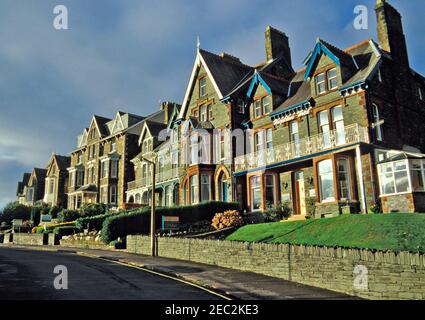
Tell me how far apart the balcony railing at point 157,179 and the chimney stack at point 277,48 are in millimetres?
14140

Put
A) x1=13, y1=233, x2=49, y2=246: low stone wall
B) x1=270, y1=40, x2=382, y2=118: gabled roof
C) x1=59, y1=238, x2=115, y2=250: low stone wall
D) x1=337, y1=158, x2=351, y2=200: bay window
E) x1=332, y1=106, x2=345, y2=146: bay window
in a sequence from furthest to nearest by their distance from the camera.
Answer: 1. x1=13, y1=233, x2=49, y2=246: low stone wall
2. x1=59, y1=238, x2=115, y2=250: low stone wall
3. x1=270, y1=40, x2=382, y2=118: gabled roof
4. x1=332, y1=106, x2=345, y2=146: bay window
5. x1=337, y1=158, x2=351, y2=200: bay window

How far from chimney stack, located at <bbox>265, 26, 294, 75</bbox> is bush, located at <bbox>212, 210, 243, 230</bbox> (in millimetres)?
14919

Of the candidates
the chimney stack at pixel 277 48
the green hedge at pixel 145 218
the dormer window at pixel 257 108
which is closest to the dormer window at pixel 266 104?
the dormer window at pixel 257 108

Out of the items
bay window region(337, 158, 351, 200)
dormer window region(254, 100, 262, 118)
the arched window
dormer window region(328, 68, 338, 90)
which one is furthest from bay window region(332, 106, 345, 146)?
dormer window region(254, 100, 262, 118)

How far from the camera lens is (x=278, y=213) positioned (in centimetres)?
2627

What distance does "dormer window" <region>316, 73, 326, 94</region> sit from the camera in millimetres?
26422

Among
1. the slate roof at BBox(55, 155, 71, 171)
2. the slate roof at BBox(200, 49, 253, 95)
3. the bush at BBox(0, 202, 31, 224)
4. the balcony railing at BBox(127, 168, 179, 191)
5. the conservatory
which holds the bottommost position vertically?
the conservatory

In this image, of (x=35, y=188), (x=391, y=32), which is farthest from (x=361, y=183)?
(x=35, y=188)

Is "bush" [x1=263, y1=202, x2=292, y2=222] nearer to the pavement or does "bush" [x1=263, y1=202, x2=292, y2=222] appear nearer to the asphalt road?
the pavement

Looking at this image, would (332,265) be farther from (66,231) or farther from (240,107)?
(66,231)

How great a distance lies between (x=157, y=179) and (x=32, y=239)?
44.0ft

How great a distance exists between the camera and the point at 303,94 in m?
28.7

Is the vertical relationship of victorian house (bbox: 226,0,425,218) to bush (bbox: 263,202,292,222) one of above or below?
above
